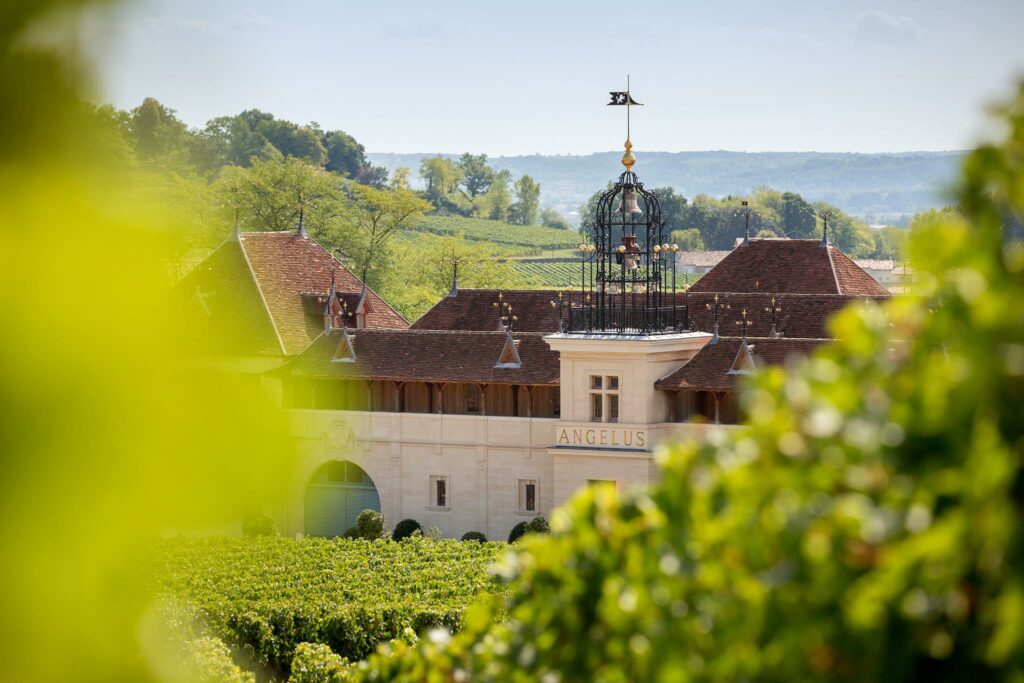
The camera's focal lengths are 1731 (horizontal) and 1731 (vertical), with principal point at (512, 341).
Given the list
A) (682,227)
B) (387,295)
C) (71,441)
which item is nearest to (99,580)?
(71,441)

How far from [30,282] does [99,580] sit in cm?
74

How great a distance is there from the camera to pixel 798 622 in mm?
5297

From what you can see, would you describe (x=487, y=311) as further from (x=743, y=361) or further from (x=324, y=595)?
(x=324, y=595)

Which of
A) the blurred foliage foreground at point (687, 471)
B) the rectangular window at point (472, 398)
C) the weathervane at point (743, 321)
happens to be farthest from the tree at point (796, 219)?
the blurred foliage foreground at point (687, 471)

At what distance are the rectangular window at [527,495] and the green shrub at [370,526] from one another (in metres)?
3.91

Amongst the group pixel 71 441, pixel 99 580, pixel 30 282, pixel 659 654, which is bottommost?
pixel 659 654

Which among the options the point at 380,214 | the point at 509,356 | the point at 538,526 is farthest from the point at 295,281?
the point at 380,214

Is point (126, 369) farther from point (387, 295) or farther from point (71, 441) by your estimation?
point (387, 295)

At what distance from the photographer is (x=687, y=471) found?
6559 mm

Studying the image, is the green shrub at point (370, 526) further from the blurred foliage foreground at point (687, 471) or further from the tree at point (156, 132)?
the tree at point (156, 132)

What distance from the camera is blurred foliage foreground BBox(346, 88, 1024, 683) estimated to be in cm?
486

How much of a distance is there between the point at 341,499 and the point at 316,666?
21.3 m

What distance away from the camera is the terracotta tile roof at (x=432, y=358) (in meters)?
49.0

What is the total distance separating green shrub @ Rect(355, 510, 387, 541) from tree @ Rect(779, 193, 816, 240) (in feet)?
474
